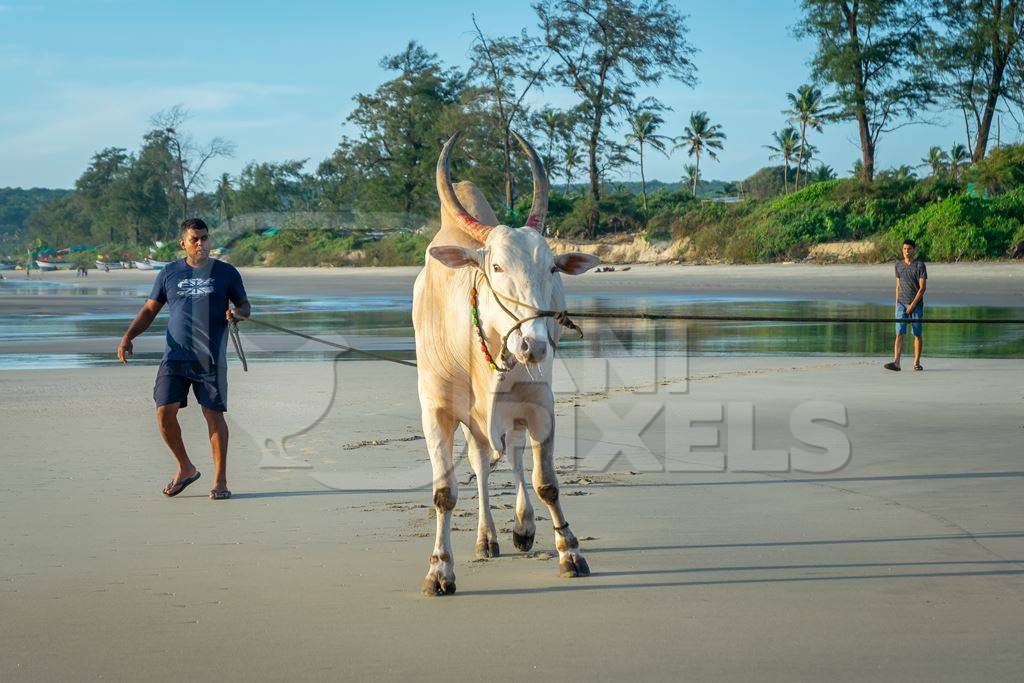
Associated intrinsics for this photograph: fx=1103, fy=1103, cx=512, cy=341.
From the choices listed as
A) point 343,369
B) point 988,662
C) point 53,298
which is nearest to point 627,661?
point 988,662

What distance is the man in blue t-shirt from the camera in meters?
7.20

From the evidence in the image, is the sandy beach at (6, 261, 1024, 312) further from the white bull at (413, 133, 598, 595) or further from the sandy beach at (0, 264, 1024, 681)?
the white bull at (413, 133, 598, 595)

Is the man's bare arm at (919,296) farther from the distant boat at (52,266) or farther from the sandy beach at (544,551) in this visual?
the distant boat at (52,266)

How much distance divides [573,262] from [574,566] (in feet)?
4.83

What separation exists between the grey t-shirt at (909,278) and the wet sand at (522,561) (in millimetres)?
4254

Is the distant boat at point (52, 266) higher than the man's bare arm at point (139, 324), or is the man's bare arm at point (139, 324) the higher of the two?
the distant boat at point (52, 266)

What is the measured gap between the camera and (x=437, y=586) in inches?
198

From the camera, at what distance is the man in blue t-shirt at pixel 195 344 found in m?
7.20

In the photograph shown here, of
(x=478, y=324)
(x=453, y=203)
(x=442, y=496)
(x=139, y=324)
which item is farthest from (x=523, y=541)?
(x=139, y=324)

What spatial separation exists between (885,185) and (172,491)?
142 ft

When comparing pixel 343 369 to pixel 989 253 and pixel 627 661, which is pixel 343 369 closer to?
pixel 627 661

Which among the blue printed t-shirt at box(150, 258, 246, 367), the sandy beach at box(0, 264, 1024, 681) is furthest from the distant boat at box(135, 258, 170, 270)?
the blue printed t-shirt at box(150, 258, 246, 367)

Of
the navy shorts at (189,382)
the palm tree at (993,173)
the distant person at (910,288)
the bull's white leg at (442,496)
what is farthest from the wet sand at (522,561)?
the palm tree at (993,173)

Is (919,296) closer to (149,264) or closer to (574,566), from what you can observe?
(574,566)
